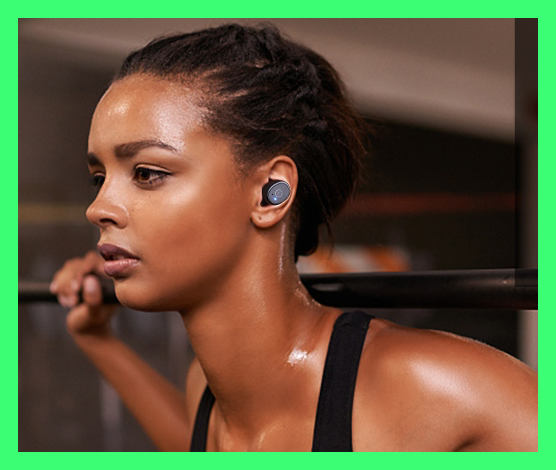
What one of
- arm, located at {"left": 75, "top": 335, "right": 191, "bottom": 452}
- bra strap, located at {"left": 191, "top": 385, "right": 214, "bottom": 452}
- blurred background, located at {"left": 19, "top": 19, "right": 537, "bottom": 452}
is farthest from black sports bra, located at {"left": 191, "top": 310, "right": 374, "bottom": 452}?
blurred background, located at {"left": 19, "top": 19, "right": 537, "bottom": 452}

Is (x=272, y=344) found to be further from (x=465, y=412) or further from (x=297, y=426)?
(x=465, y=412)

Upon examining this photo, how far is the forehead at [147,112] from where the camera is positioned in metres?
0.68

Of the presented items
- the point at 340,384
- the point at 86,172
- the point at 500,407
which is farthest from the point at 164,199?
the point at 86,172

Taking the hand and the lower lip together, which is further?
the hand

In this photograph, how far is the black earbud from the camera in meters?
0.72

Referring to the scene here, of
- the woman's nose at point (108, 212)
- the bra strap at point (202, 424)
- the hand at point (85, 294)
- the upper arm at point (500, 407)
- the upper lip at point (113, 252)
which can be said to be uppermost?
the woman's nose at point (108, 212)

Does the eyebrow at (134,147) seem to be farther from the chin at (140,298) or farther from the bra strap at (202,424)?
the bra strap at (202,424)

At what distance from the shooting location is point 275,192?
72 centimetres

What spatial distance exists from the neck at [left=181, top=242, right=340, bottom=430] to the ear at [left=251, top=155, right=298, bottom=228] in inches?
1.8

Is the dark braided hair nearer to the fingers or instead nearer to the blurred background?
the fingers

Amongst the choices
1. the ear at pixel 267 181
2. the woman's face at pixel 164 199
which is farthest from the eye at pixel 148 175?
the ear at pixel 267 181

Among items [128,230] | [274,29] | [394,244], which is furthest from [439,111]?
[128,230]

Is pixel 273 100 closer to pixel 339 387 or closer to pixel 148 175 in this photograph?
pixel 148 175

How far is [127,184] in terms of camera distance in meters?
0.69
